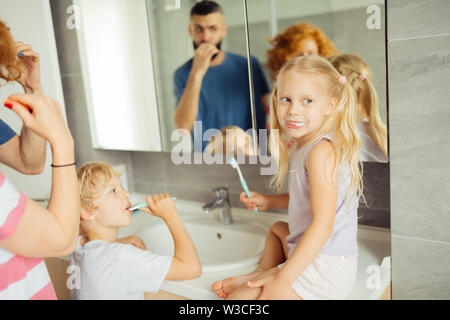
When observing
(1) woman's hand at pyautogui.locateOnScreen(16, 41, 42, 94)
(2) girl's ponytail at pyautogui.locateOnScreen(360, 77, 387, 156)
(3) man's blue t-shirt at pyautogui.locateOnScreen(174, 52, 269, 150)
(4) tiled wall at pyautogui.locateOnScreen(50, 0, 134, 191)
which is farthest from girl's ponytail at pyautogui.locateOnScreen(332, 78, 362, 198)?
(4) tiled wall at pyautogui.locateOnScreen(50, 0, 134, 191)

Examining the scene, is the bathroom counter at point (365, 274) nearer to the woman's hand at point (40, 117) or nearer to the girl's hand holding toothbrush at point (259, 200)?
the girl's hand holding toothbrush at point (259, 200)

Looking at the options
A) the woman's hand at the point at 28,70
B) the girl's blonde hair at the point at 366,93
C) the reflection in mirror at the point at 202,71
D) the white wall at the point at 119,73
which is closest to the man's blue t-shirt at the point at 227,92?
the reflection in mirror at the point at 202,71

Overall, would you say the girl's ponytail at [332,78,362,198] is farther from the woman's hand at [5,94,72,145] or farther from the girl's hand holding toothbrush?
the woman's hand at [5,94,72,145]

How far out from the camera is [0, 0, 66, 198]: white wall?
3.07 feet

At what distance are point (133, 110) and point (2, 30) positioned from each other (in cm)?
56

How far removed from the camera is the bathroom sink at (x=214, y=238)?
1327 mm

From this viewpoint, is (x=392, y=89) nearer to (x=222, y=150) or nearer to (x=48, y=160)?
(x=222, y=150)

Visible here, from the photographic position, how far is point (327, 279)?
0.91 m

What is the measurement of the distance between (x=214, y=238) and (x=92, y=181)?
22.8 inches

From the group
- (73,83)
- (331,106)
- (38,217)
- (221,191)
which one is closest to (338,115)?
(331,106)

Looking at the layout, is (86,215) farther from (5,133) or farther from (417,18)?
(417,18)

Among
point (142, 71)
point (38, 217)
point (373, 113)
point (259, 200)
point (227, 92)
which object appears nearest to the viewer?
point (38, 217)

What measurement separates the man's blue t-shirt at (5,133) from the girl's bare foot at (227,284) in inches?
24.3
